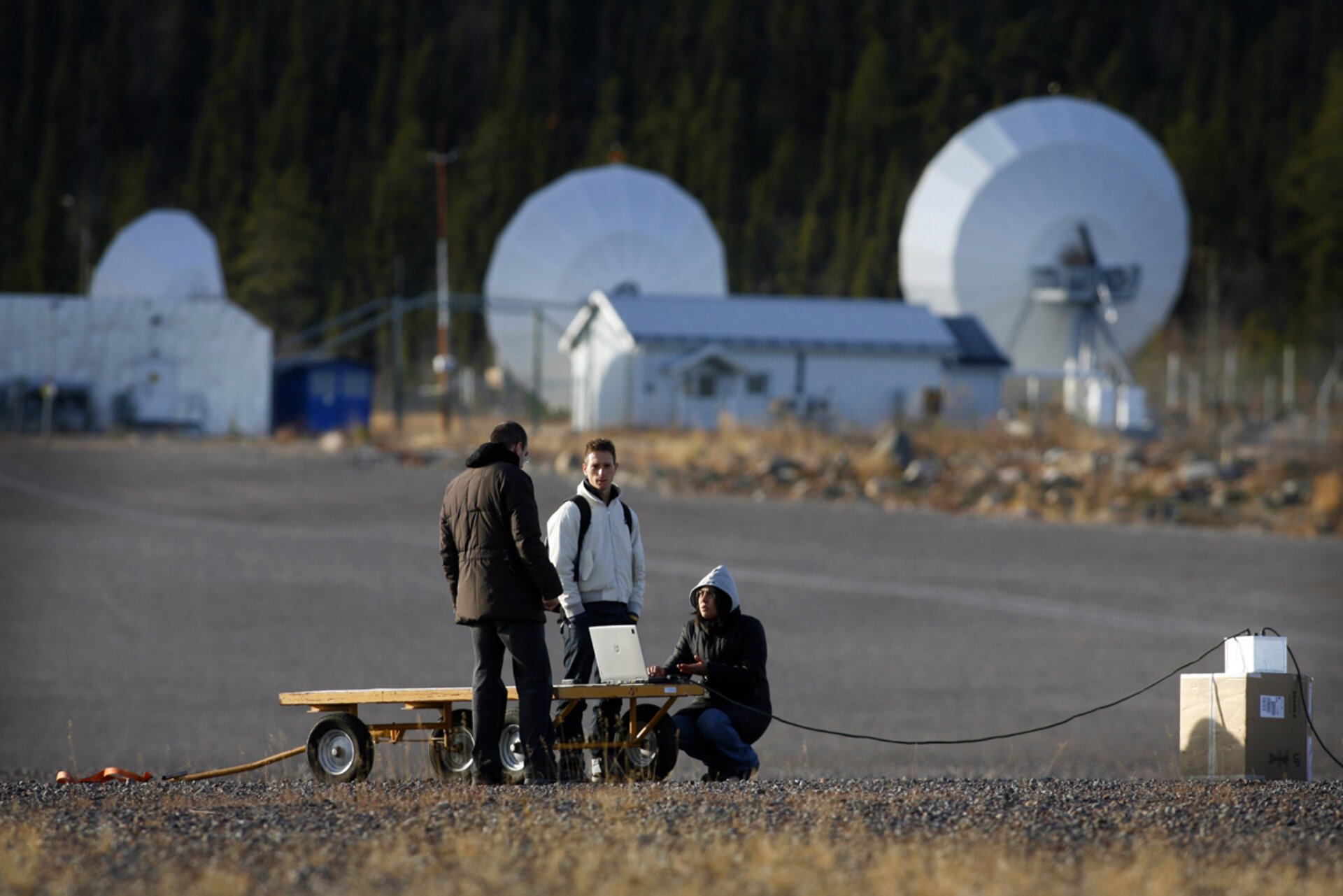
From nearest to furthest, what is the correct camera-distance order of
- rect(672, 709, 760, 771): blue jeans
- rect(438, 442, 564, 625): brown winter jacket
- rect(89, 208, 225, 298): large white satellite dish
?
rect(438, 442, 564, 625): brown winter jacket
rect(672, 709, 760, 771): blue jeans
rect(89, 208, 225, 298): large white satellite dish

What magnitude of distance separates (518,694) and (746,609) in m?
9.97

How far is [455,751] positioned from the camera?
23.8 feet

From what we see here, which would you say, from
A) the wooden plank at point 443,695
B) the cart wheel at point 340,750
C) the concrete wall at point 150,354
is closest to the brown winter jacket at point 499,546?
the wooden plank at point 443,695

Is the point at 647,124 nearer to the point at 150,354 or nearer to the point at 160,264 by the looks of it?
the point at 160,264

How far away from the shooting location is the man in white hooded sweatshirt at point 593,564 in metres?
7.32

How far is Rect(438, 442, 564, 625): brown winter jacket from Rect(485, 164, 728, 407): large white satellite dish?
34.4 metres

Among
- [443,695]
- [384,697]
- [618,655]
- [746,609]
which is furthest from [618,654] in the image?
[746,609]

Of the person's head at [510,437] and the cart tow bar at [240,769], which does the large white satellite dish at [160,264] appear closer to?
the cart tow bar at [240,769]

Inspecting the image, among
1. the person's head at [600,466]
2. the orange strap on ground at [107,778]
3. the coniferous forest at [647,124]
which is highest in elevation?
the coniferous forest at [647,124]

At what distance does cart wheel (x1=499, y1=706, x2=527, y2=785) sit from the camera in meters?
7.00

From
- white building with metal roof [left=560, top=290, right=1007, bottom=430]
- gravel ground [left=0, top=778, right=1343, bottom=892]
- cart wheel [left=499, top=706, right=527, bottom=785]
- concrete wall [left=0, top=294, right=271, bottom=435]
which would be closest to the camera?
gravel ground [left=0, top=778, right=1343, bottom=892]

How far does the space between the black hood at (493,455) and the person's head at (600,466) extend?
0.45 metres

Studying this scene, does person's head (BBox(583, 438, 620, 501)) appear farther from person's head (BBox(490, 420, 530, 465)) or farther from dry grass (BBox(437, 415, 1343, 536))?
dry grass (BBox(437, 415, 1343, 536))

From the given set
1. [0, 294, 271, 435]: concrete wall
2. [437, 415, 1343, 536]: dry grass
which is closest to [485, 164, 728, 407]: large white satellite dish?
[0, 294, 271, 435]: concrete wall
